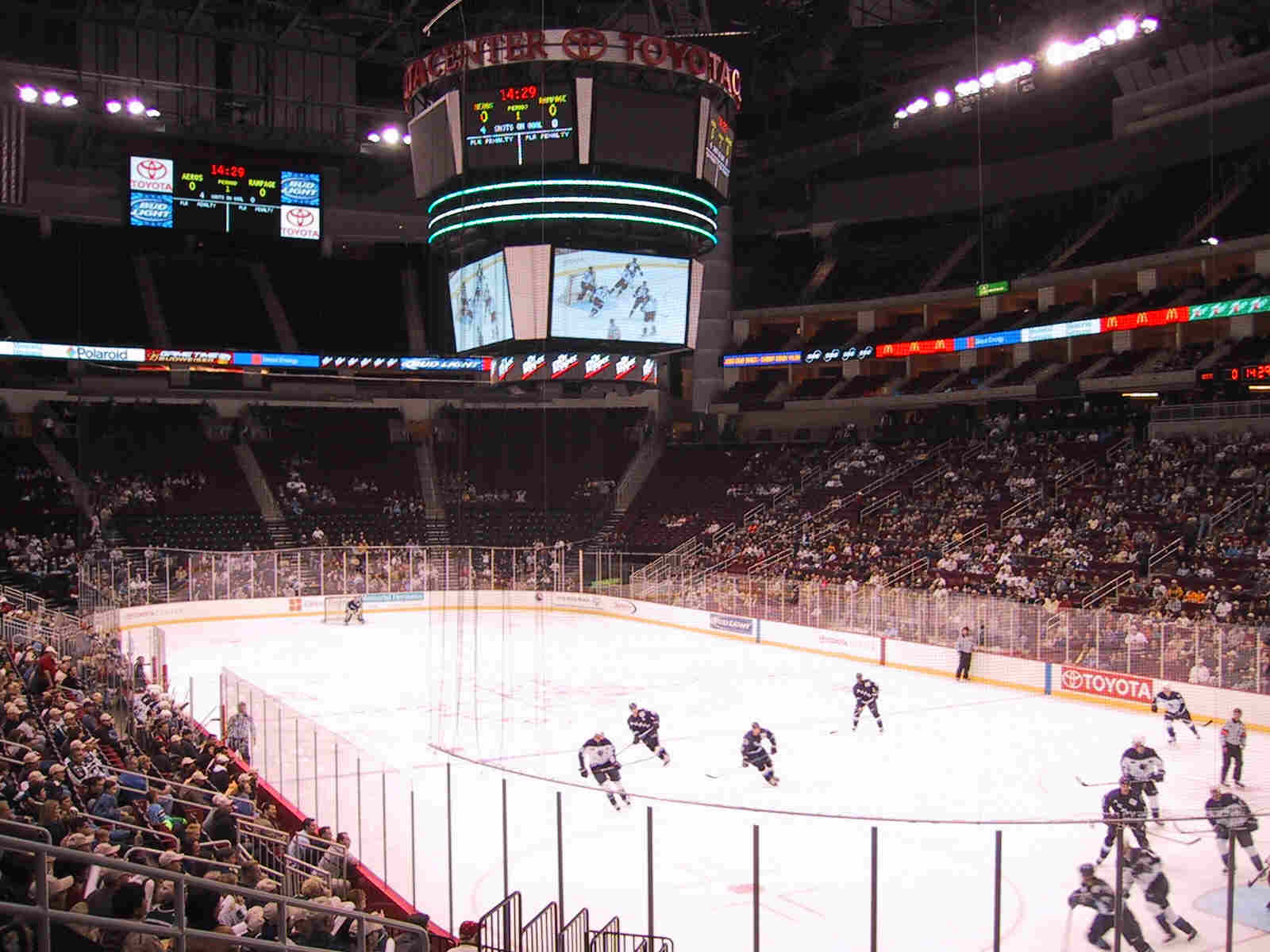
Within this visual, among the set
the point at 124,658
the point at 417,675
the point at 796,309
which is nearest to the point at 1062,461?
the point at 796,309

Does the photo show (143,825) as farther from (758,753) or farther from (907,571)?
(907,571)

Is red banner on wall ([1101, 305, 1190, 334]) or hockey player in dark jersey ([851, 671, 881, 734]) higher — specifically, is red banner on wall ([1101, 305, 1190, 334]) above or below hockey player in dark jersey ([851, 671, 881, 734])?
above

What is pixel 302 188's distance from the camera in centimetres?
3167

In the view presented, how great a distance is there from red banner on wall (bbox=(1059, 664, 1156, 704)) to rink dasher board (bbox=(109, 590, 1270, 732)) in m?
0.06

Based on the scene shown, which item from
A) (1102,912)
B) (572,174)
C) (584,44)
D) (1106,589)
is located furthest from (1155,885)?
(584,44)

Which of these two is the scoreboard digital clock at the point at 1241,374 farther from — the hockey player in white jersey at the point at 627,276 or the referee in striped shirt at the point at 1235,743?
the referee in striped shirt at the point at 1235,743

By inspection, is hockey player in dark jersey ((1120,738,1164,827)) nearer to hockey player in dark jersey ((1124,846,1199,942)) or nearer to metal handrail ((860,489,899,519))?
hockey player in dark jersey ((1124,846,1199,942))

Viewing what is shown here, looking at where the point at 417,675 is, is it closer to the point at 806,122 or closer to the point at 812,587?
the point at 812,587

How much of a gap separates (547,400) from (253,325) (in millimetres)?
11535

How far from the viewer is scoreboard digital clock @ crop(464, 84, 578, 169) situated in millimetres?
23938

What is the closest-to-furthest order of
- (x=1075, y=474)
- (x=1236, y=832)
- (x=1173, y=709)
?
(x=1236, y=832) < (x=1173, y=709) < (x=1075, y=474)

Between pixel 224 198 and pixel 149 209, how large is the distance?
73.8 inches

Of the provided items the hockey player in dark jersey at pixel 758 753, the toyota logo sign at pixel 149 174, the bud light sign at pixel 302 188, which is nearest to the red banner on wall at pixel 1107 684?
the hockey player in dark jersey at pixel 758 753

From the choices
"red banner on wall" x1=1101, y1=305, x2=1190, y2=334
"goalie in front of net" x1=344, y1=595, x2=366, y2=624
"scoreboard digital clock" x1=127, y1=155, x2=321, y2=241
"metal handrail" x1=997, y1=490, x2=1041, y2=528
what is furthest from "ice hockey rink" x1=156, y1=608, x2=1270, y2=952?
"red banner on wall" x1=1101, y1=305, x2=1190, y2=334
